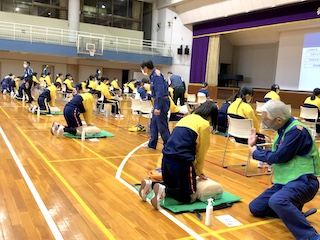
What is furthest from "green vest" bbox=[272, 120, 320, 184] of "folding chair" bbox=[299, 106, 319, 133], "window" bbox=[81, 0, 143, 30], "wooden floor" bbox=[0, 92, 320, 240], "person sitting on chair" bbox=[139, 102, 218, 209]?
"window" bbox=[81, 0, 143, 30]

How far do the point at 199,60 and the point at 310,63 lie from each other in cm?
805

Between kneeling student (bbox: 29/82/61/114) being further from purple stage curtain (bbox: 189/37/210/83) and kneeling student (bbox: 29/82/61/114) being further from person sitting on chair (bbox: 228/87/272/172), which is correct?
purple stage curtain (bbox: 189/37/210/83)

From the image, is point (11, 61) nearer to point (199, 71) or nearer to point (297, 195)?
point (199, 71)

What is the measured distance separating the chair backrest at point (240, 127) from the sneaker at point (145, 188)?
79.1 inches

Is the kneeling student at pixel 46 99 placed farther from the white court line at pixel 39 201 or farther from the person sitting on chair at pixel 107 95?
the white court line at pixel 39 201

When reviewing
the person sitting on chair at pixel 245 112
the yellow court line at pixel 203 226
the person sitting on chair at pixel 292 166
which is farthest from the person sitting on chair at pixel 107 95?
the person sitting on chair at pixel 292 166

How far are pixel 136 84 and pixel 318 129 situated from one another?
35.0 ft

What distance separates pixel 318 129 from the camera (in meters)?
8.41

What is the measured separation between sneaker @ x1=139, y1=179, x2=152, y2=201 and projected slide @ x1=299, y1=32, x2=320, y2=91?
13743mm

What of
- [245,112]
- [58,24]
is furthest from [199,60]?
[245,112]

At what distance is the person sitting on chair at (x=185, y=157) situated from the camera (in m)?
3.22

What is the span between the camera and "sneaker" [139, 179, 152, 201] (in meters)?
3.37

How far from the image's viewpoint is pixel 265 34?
19.3 metres

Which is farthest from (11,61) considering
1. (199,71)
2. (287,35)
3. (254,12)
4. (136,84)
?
(287,35)
